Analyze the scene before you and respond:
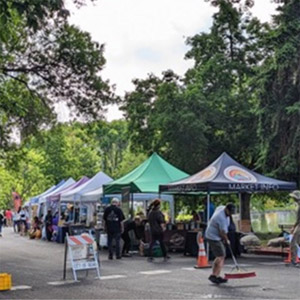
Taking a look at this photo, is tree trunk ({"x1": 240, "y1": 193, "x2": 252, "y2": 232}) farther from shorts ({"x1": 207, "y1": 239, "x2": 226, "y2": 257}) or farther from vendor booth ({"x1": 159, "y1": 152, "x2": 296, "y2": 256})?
shorts ({"x1": 207, "y1": 239, "x2": 226, "y2": 257})

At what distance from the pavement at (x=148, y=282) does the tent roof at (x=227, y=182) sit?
2.23 m

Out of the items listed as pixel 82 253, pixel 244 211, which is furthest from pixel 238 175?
pixel 244 211

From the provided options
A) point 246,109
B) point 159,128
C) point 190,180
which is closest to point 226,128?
point 246,109

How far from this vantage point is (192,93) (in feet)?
92.6

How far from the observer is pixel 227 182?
55.3 ft

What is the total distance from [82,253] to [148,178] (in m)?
8.89

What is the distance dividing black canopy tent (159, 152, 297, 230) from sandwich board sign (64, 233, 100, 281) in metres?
5.32

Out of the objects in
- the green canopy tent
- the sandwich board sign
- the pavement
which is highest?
the green canopy tent

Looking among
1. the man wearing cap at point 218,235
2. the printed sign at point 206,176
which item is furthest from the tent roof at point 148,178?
the man wearing cap at point 218,235

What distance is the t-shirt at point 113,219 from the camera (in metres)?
16.4

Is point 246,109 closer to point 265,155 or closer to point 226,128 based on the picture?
point 226,128

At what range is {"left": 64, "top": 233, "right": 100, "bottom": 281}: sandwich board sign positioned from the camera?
12180mm

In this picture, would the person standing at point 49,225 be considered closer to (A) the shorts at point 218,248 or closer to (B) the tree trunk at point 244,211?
(B) the tree trunk at point 244,211

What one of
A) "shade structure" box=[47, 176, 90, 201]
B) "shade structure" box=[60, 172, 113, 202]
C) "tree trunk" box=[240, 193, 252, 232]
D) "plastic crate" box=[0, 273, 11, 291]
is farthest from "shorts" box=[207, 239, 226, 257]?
"shade structure" box=[47, 176, 90, 201]
